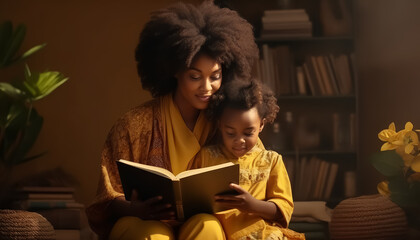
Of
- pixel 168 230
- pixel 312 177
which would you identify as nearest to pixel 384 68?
pixel 312 177

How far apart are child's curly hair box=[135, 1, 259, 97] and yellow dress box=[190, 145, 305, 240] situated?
28 cm

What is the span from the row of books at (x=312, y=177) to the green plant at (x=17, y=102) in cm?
145

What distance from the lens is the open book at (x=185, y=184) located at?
7.62 feet

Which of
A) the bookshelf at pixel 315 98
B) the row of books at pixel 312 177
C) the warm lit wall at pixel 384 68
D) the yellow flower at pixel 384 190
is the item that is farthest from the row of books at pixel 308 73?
the yellow flower at pixel 384 190

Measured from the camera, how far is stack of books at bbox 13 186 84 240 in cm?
420

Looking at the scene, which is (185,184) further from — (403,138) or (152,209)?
(403,138)

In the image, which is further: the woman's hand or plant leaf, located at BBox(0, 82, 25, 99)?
plant leaf, located at BBox(0, 82, 25, 99)

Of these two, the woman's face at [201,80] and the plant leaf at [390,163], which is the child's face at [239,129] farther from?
the plant leaf at [390,163]

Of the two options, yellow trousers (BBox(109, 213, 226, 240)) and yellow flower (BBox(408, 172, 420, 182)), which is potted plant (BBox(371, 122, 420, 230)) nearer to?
yellow flower (BBox(408, 172, 420, 182))

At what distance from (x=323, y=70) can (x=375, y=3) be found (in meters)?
0.49

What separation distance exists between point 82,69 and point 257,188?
2.61 metres

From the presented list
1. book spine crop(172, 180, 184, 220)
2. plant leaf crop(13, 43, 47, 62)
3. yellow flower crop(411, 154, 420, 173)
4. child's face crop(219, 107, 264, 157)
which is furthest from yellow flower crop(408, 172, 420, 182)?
plant leaf crop(13, 43, 47, 62)

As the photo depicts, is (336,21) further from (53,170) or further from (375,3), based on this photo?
(53,170)

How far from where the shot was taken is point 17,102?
4676mm
